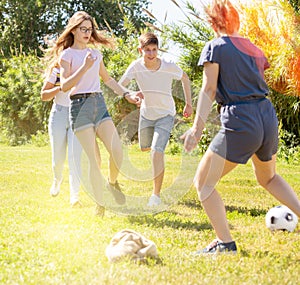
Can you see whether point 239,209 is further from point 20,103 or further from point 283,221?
point 20,103

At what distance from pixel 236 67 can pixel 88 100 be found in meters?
1.92

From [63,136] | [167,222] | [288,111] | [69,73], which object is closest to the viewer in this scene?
[167,222]

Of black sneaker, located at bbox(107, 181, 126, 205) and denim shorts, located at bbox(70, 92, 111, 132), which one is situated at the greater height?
denim shorts, located at bbox(70, 92, 111, 132)

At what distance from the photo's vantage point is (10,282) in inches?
135

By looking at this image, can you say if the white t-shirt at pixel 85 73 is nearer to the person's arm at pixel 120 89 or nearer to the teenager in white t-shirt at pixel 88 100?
the teenager in white t-shirt at pixel 88 100

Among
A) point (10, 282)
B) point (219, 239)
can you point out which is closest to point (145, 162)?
point (219, 239)

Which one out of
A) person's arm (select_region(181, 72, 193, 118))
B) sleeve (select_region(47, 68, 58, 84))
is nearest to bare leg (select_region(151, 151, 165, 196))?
person's arm (select_region(181, 72, 193, 118))

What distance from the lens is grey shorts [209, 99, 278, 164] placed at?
12.7 ft

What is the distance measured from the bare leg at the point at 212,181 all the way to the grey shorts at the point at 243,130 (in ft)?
0.19

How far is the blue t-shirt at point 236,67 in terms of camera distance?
3844 mm

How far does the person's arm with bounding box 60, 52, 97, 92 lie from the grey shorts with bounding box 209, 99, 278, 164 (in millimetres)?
1524

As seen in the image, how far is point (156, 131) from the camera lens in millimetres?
6316

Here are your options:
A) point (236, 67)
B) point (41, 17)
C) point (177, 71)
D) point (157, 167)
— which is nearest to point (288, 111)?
point (177, 71)

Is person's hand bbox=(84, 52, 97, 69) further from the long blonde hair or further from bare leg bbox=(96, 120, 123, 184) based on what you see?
the long blonde hair
